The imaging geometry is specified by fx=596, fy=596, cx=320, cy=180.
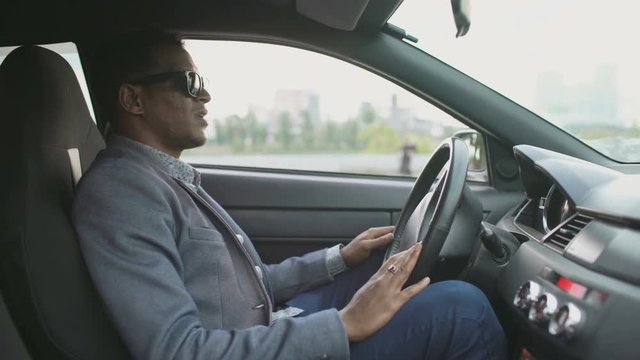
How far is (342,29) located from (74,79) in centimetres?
93

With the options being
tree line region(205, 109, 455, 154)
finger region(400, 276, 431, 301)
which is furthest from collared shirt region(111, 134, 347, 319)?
tree line region(205, 109, 455, 154)

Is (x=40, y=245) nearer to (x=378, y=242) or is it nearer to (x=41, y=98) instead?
(x=41, y=98)

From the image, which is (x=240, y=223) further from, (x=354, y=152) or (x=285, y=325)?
(x=354, y=152)

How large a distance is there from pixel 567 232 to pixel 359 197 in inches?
45.7

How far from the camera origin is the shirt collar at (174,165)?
4.75 ft

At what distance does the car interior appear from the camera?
1.16m

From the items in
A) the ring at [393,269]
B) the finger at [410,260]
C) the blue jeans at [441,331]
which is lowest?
the blue jeans at [441,331]

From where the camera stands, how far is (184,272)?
4.31 feet

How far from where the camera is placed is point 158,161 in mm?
1444

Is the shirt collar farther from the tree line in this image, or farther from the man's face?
the tree line

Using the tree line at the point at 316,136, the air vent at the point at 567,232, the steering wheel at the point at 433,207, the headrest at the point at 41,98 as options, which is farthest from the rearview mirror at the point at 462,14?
the tree line at the point at 316,136

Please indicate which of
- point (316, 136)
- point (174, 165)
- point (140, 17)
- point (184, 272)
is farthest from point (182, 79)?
point (316, 136)

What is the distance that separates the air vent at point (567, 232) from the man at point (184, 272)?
0.22m

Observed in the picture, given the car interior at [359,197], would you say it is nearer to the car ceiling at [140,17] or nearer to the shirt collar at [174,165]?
the car ceiling at [140,17]
